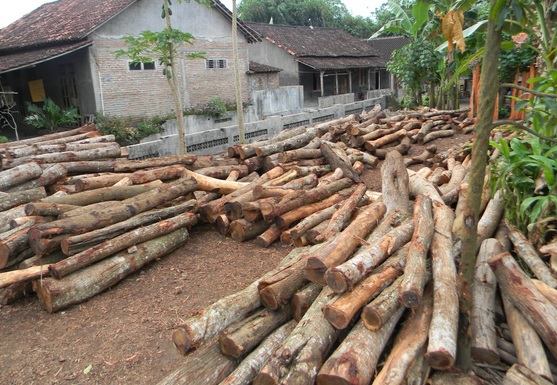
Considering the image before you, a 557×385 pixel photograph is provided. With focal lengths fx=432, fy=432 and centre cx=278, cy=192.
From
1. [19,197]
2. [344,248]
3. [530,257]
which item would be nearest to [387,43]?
[19,197]

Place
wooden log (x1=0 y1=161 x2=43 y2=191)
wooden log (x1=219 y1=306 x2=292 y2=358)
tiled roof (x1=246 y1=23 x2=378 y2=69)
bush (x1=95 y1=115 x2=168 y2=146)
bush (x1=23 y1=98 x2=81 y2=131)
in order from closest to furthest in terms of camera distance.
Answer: wooden log (x1=219 y1=306 x2=292 y2=358) < wooden log (x1=0 y1=161 x2=43 y2=191) < bush (x1=95 y1=115 x2=168 y2=146) < bush (x1=23 y1=98 x2=81 y2=131) < tiled roof (x1=246 y1=23 x2=378 y2=69)

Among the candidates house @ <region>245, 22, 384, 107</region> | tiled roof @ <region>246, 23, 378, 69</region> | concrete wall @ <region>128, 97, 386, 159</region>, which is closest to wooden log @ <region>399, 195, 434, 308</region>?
concrete wall @ <region>128, 97, 386, 159</region>

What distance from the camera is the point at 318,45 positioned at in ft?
92.9

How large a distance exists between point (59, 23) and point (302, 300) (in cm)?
1831

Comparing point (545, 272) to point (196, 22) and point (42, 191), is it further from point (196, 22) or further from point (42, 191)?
point (196, 22)

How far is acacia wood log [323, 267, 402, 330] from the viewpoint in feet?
10.2

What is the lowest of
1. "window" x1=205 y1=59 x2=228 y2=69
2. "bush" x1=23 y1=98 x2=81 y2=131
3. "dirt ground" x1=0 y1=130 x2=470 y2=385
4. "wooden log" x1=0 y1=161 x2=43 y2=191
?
"dirt ground" x1=0 y1=130 x2=470 y2=385

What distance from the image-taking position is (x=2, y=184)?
6.58 m

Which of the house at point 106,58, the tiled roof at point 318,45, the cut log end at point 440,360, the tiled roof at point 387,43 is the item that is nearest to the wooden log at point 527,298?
the cut log end at point 440,360

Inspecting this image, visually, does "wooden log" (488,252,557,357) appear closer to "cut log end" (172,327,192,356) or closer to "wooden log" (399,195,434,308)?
"wooden log" (399,195,434,308)

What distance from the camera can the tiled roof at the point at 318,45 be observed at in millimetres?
26067

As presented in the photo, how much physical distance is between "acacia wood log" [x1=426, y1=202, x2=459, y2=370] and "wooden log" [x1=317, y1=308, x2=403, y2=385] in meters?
0.35

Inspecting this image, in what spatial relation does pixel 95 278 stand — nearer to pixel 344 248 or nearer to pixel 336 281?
pixel 344 248

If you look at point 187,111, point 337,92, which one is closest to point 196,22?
point 187,111
